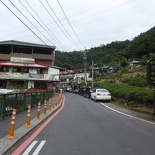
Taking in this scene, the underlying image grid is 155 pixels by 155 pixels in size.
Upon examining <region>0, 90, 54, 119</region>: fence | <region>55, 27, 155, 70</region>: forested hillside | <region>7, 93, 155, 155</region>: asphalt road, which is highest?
<region>55, 27, 155, 70</region>: forested hillside

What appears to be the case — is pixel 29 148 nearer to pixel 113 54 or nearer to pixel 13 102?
pixel 13 102

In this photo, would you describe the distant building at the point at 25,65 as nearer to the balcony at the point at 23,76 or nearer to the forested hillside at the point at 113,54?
the balcony at the point at 23,76

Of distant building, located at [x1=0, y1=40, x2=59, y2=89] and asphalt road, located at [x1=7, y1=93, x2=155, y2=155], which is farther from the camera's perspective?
distant building, located at [x1=0, y1=40, x2=59, y2=89]

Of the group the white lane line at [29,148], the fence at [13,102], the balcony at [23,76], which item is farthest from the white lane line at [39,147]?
the balcony at [23,76]

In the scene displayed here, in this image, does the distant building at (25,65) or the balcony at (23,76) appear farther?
the distant building at (25,65)

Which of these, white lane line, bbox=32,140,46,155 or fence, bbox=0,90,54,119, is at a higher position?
fence, bbox=0,90,54,119

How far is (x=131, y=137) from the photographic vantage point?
28.1 feet

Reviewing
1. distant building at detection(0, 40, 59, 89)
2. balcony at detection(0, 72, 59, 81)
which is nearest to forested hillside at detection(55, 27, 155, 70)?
distant building at detection(0, 40, 59, 89)

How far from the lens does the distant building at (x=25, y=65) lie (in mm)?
49938

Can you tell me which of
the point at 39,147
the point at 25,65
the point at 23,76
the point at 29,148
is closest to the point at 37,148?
the point at 39,147

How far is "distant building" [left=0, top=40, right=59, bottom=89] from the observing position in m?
49.9

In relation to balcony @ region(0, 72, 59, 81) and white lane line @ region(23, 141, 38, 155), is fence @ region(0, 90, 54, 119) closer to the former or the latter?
white lane line @ region(23, 141, 38, 155)

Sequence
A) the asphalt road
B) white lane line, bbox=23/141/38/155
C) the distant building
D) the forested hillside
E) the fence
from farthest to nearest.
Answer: the forested hillside → the distant building → the fence → the asphalt road → white lane line, bbox=23/141/38/155

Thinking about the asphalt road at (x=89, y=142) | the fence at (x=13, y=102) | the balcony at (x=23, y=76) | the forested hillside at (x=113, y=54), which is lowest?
the asphalt road at (x=89, y=142)
